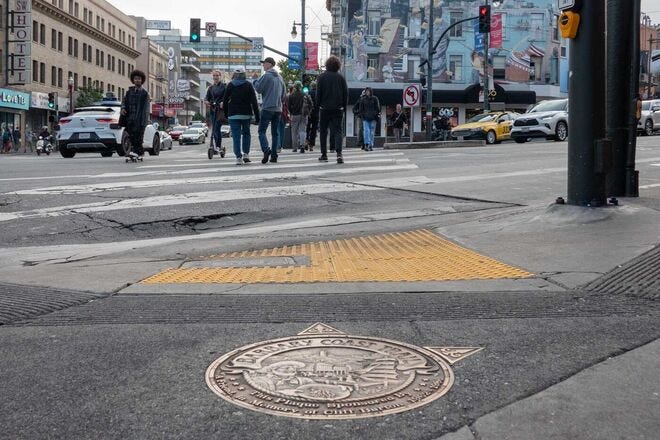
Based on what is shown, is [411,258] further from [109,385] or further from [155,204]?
[155,204]

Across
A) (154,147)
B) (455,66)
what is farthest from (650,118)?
(455,66)

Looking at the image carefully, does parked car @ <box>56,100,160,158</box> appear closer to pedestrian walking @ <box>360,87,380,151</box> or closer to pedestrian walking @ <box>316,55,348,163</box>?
pedestrian walking @ <box>360,87,380,151</box>

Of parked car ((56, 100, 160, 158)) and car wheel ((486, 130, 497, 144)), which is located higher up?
car wheel ((486, 130, 497, 144))

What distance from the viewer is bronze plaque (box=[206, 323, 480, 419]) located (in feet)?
8.23

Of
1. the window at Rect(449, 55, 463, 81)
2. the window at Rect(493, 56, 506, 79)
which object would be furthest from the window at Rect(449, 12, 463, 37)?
the window at Rect(493, 56, 506, 79)

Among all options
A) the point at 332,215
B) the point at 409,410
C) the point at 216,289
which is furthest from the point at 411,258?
the point at 409,410

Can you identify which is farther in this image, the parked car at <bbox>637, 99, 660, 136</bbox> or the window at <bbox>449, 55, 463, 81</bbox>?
the window at <bbox>449, 55, 463, 81</bbox>

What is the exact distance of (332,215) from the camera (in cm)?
768

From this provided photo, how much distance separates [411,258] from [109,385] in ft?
9.98

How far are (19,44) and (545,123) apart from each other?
38763 mm

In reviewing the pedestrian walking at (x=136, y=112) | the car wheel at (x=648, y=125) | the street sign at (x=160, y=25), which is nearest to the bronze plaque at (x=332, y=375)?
the pedestrian walking at (x=136, y=112)

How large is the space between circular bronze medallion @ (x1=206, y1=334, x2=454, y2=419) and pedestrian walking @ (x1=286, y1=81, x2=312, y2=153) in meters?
15.9

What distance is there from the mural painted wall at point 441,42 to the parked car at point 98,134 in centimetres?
4196

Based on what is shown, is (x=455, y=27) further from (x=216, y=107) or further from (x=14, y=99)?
(x=216, y=107)
